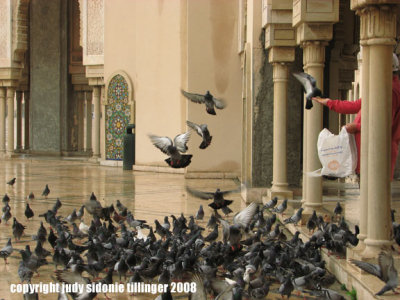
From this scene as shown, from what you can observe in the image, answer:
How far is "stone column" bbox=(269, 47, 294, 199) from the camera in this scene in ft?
27.3

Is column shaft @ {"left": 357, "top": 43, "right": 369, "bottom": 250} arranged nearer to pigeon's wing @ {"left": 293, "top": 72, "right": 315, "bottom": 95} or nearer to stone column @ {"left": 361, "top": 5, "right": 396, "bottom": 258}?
stone column @ {"left": 361, "top": 5, "right": 396, "bottom": 258}

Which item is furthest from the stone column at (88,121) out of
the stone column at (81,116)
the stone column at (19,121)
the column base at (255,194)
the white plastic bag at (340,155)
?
the white plastic bag at (340,155)

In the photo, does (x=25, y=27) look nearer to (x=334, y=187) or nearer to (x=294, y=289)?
(x=334, y=187)

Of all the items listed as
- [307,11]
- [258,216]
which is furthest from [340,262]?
[307,11]

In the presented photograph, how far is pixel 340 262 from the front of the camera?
4.78 meters

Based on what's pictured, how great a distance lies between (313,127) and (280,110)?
167 centimetres

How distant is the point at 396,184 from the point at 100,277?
731cm

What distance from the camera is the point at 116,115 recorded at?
16297 mm

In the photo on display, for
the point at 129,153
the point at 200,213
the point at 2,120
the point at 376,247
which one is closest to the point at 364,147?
the point at 376,247

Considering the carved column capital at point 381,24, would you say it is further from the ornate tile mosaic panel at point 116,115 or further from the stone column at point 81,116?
the stone column at point 81,116

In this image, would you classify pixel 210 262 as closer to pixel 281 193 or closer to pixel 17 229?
pixel 17 229

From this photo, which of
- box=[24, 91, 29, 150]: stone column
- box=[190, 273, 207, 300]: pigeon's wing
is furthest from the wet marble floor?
box=[24, 91, 29, 150]: stone column

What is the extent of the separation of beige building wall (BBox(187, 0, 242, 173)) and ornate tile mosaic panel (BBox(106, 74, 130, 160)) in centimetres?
333

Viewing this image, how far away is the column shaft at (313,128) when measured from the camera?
670cm
